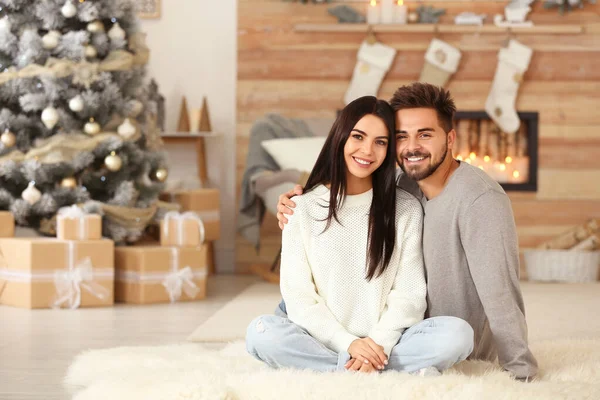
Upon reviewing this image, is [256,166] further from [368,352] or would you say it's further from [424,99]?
[368,352]

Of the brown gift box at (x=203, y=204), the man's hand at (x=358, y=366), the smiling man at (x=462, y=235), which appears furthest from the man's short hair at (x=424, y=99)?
the brown gift box at (x=203, y=204)

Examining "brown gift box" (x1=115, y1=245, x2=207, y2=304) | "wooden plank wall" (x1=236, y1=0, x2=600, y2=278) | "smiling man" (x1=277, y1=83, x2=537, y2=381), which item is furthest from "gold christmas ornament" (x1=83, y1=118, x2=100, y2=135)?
"smiling man" (x1=277, y1=83, x2=537, y2=381)

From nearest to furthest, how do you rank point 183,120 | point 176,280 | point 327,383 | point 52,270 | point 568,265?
point 327,383 → point 52,270 → point 176,280 → point 568,265 → point 183,120

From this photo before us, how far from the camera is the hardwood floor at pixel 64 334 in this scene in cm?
233

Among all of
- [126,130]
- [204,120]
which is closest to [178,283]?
[126,130]

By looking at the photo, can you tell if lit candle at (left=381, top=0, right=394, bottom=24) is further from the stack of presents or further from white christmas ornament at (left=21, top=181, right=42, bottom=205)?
white christmas ornament at (left=21, top=181, right=42, bottom=205)

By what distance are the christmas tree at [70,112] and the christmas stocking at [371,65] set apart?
4.63 feet

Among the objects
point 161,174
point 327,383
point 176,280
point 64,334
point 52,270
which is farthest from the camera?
point 161,174

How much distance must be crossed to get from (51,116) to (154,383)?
191 centimetres

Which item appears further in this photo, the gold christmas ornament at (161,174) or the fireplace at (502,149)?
the fireplace at (502,149)

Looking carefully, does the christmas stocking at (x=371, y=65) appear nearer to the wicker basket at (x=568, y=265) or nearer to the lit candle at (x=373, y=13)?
the lit candle at (x=373, y=13)

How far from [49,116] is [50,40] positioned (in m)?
0.31

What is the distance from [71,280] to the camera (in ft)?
11.7

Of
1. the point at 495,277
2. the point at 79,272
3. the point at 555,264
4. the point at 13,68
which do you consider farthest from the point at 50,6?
the point at 555,264
